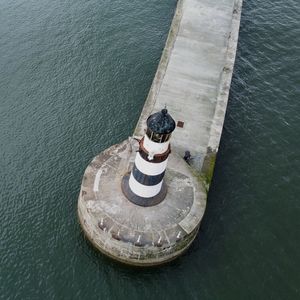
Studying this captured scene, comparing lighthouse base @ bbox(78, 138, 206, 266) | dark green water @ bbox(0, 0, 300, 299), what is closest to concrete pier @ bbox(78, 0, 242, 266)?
lighthouse base @ bbox(78, 138, 206, 266)

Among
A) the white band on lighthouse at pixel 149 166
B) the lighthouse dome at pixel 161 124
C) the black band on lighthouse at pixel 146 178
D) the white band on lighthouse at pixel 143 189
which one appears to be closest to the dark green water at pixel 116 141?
the white band on lighthouse at pixel 143 189

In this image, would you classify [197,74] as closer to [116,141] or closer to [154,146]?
[116,141]

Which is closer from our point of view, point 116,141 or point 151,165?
point 151,165

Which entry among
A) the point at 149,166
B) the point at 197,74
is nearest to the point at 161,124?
the point at 149,166

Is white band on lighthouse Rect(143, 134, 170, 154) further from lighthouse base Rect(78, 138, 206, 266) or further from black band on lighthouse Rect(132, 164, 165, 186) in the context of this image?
lighthouse base Rect(78, 138, 206, 266)

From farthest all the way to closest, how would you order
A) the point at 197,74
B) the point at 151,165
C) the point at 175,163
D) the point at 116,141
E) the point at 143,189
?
the point at 197,74, the point at 116,141, the point at 175,163, the point at 143,189, the point at 151,165

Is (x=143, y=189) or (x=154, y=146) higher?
(x=154, y=146)

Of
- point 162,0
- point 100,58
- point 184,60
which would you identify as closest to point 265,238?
point 184,60
